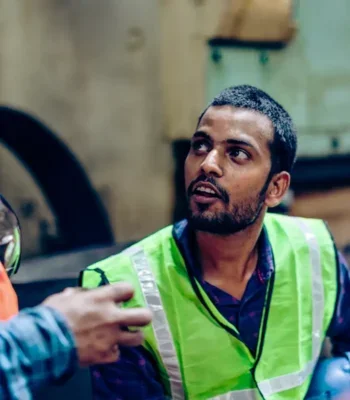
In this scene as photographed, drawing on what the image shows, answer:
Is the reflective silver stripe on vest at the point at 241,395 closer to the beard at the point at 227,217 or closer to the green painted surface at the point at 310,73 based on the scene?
the beard at the point at 227,217

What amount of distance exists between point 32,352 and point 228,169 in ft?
3.36

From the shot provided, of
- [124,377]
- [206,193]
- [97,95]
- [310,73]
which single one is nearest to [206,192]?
[206,193]

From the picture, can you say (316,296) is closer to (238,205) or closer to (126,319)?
(238,205)

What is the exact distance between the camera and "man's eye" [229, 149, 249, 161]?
2.01 m

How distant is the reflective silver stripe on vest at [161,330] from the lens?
6.34 feet

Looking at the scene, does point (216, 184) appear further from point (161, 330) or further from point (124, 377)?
point (124, 377)

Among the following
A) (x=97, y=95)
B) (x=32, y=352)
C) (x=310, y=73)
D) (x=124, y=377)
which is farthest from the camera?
(x=310, y=73)

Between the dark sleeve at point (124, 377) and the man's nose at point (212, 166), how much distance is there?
476 mm

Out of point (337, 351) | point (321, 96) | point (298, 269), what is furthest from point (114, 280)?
point (321, 96)

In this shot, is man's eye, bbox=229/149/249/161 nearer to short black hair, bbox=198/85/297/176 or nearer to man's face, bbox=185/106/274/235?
man's face, bbox=185/106/274/235

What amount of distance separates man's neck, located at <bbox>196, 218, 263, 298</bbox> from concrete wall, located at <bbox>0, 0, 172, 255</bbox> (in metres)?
2.02

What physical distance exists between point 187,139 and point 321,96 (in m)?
0.77

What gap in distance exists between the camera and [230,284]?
2094mm

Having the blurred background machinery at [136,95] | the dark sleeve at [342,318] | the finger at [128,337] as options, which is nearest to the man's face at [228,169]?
the dark sleeve at [342,318]
